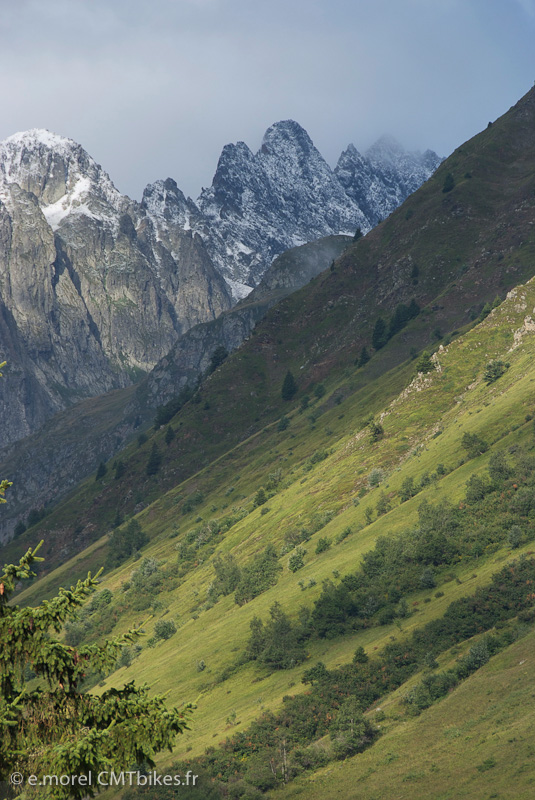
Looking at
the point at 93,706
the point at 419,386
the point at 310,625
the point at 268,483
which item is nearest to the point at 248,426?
the point at 268,483

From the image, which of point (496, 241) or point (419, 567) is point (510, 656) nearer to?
point (419, 567)

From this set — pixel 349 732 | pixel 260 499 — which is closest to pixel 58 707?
pixel 349 732

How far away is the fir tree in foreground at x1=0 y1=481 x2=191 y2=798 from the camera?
49.9 ft

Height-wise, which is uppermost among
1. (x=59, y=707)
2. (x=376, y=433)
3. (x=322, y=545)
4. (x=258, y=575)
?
(x=59, y=707)

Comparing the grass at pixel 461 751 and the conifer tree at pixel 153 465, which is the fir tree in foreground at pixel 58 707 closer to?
the grass at pixel 461 751

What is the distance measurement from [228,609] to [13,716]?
7622cm

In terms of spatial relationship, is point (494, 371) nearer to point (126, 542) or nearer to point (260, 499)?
point (260, 499)

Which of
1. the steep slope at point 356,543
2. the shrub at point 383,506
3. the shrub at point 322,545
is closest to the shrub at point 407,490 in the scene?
the steep slope at point 356,543

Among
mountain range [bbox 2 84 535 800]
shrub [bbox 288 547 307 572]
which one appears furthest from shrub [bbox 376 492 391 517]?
shrub [bbox 288 547 307 572]

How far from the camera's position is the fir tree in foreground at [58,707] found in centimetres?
1522

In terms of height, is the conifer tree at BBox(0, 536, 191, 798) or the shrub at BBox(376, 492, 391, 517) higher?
the conifer tree at BBox(0, 536, 191, 798)

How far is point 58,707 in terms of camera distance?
1611 cm

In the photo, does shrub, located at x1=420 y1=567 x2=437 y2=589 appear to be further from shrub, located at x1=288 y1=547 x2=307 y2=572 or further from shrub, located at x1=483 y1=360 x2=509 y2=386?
shrub, located at x1=483 y1=360 x2=509 y2=386

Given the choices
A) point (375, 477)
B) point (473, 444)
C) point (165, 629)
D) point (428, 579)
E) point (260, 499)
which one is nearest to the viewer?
point (428, 579)
